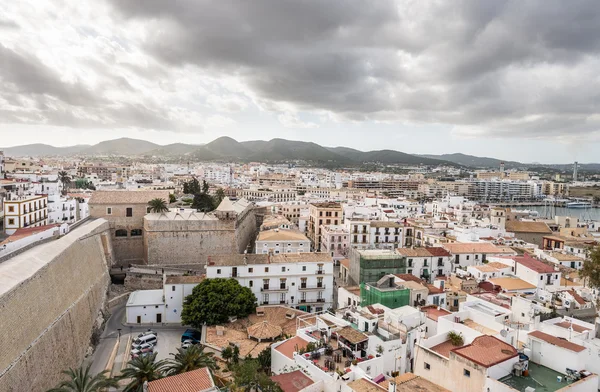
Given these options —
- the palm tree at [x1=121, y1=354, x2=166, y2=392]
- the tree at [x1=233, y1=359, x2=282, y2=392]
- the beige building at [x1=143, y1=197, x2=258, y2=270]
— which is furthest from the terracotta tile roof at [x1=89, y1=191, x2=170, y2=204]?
the tree at [x1=233, y1=359, x2=282, y2=392]

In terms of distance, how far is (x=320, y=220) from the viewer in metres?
50.0

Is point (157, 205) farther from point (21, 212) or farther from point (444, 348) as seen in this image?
point (444, 348)

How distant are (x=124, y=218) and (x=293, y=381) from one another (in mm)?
31037

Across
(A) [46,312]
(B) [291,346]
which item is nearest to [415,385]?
(B) [291,346]

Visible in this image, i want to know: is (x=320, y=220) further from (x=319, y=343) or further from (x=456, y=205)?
(x=319, y=343)

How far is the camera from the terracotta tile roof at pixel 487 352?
12.2 meters

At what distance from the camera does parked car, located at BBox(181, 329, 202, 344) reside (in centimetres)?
2472

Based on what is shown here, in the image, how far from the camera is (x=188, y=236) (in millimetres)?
39281

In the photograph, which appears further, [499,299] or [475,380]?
[499,299]

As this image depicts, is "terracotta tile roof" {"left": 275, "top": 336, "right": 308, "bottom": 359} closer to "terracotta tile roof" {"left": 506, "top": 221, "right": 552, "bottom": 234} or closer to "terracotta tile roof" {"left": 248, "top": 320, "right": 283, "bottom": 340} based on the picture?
"terracotta tile roof" {"left": 248, "top": 320, "right": 283, "bottom": 340}

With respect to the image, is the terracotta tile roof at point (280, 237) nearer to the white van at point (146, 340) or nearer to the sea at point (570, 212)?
the white van at point (146, 340)

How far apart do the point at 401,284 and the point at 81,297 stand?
62.6ft

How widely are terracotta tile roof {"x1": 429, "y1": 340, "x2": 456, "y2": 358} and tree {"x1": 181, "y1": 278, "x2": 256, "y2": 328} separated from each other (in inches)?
523

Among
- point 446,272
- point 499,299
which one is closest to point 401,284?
point 499,299
